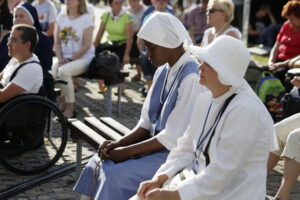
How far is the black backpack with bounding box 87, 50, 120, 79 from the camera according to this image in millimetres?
7887

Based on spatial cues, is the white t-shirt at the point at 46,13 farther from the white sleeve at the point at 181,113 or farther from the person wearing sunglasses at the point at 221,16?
the white sleeve at the point at 181,113

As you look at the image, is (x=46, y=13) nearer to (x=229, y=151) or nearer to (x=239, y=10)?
(x=239, y=10)

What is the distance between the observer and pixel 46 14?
10.0m

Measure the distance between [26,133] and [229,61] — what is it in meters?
3.07

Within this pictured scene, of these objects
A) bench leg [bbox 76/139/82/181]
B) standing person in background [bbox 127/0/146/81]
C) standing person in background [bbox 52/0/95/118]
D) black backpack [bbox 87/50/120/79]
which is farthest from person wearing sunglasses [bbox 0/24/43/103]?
standing person in background [bbox 127/0/146/81]

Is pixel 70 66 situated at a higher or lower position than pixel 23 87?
lower

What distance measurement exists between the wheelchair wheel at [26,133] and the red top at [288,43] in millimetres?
3256

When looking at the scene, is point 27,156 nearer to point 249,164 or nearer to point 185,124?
point 185,124

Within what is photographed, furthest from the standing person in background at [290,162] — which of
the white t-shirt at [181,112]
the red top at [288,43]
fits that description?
the red top at [288,43]

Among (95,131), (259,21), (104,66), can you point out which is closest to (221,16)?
(104,66)

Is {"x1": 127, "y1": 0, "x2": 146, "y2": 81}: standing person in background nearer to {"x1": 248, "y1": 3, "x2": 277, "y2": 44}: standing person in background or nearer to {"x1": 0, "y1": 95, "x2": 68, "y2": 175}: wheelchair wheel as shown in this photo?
{"x1": 0, "y1": 95, "x2": 68, "y2": 175}: wheelchair wheel

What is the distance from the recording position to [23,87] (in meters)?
5.57

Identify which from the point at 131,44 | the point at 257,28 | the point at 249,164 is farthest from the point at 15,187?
the point at 257,28

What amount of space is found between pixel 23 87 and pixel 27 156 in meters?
0.87
